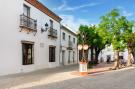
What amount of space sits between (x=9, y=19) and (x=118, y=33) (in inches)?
649

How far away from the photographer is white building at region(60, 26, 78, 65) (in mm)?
37188

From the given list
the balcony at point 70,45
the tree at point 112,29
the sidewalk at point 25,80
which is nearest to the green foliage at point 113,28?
the tree at point 112,29

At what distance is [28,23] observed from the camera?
23000 mm

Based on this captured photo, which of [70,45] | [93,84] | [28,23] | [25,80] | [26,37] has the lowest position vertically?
[93,84]

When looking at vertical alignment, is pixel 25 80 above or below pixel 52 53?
below

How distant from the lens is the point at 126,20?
3366 cm

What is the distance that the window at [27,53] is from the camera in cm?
2304

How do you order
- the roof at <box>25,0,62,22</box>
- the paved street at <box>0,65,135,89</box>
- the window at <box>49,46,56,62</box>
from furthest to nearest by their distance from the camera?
the window at <box>49,46,56,62</box> < the roof at <box>25,0,62,22</box> < the paved street at <box>0,65,135,89</box>

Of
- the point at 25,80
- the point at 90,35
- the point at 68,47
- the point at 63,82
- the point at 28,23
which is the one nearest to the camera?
the point at 63,82

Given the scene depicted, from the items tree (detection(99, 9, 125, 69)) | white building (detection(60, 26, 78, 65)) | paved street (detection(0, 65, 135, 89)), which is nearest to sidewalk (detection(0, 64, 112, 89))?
paved street (detection(0, 65, 135, 89))

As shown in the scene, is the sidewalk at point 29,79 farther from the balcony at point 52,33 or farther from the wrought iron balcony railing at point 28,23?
the balcony at point 52,33

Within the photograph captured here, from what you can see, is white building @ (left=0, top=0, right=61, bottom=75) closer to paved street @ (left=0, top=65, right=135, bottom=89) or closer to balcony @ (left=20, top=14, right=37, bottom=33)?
balcony @ (left=20, top=14, right=37, bottom=33)

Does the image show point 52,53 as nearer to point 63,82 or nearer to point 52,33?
point 52,33

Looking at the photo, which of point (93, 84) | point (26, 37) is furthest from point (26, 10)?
point (93, 84)
